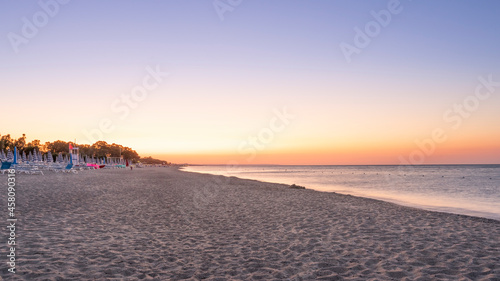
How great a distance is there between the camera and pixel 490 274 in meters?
6.22

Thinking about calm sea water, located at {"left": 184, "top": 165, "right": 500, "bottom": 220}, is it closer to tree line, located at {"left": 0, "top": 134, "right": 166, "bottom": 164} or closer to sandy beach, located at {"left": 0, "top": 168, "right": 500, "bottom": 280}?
sandy beach, located at {"left": 0, "top": 168, "right": 500, "bottom": 280}

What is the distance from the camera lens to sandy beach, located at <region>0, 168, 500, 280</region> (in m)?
6.22

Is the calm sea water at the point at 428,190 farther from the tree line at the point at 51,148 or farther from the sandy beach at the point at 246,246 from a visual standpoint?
the tree line at the point at 51,148

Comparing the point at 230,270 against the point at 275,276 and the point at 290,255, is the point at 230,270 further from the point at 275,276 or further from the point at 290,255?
the point at 290,255

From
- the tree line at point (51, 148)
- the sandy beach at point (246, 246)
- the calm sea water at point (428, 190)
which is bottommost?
the calm sea water at point (428, 190)

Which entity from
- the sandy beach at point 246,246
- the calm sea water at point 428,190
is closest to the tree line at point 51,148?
the calm sea water at point 428,190

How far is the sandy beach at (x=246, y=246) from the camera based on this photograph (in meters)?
6.22

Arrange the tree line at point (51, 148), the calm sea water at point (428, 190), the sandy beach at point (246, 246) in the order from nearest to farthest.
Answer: the sandy beach at point (246, 246) → the calm sea water at point (428, 190) → the tree line at point (51, 148)

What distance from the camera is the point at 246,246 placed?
8289 millimetres

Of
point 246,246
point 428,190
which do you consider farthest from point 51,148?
point 246,246

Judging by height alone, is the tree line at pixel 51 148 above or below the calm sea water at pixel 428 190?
above

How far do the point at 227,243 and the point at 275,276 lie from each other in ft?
8.96

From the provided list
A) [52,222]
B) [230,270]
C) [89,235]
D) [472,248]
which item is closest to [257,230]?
[230,270]

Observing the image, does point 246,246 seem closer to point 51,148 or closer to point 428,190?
point 428,190
